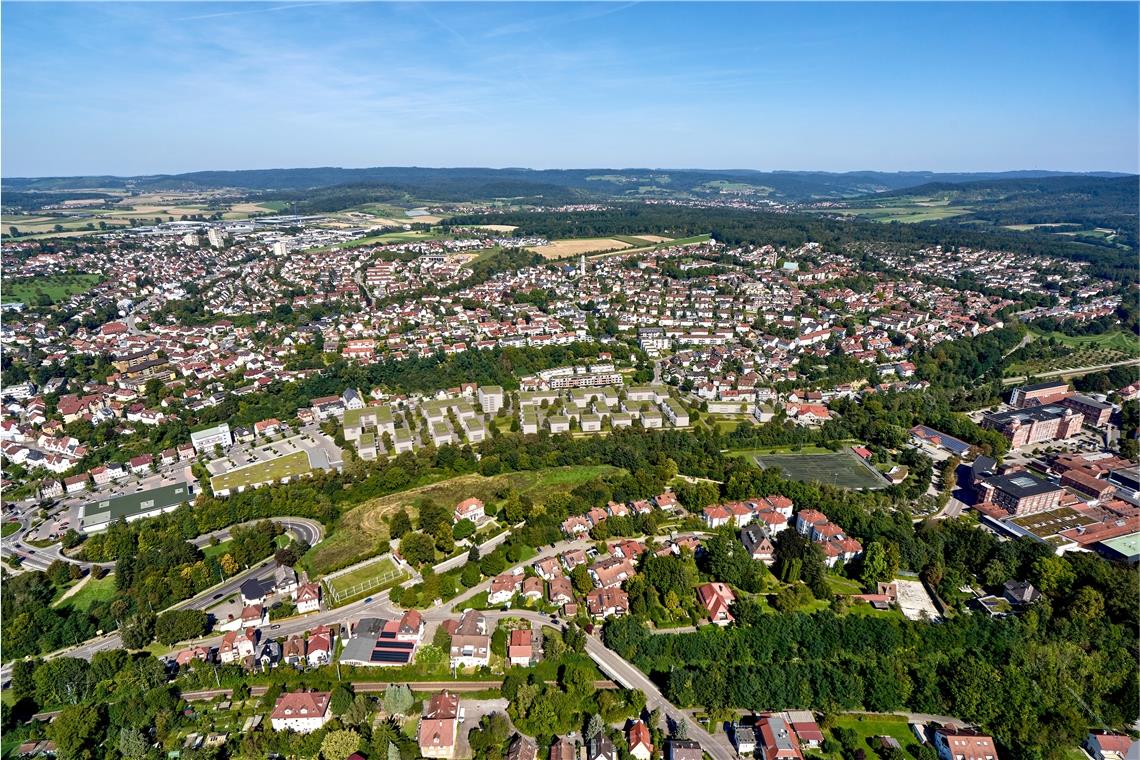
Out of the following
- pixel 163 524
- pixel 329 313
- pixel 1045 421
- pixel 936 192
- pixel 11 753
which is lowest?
pixel 11 753

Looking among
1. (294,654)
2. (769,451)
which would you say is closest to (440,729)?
(294,654)

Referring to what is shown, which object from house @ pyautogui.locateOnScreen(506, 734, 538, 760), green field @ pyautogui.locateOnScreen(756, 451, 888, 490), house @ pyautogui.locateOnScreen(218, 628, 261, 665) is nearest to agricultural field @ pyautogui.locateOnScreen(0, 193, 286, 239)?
house @ pyautogui.locateOnScreen(218, 628, 261, 665)

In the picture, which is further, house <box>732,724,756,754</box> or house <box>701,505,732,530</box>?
house <box>701,505,732,530</box>

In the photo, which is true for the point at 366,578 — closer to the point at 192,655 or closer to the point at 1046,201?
the point at 192,655

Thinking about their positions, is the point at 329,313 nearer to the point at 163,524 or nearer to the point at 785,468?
the point at 163,524

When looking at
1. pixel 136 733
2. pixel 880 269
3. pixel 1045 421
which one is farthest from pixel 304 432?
pixel 880 269

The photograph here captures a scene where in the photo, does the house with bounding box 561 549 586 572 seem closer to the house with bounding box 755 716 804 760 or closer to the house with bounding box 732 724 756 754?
the house with bounding box 732 724 756 754
